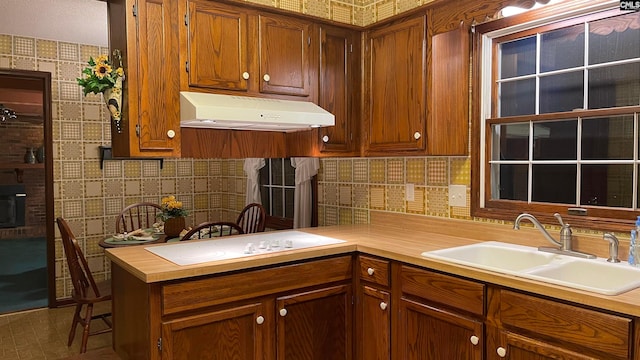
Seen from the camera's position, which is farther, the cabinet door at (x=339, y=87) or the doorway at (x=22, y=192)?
the doorway at (x=22, y=192)

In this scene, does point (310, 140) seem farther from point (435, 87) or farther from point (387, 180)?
point (435, 87)

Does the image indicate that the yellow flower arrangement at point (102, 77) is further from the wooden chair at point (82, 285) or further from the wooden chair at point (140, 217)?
the wooden chair at point (140, 217)

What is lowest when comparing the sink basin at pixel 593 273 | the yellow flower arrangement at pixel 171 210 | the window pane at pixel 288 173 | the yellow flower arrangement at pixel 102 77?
the sink basin at pixel 593 273

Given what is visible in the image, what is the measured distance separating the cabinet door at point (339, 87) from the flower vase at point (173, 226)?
155 centimetres

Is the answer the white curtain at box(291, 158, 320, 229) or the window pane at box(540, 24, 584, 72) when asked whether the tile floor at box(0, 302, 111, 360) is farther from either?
the window pane at box(540, 24, 584, 72)

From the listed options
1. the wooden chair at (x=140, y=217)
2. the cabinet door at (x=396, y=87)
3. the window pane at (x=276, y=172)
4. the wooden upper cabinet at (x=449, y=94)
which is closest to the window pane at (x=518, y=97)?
the wooden upper cabinet at (x=449, y=94)

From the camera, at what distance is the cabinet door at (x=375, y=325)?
2406 mm

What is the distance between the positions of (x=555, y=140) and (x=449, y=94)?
616 mm

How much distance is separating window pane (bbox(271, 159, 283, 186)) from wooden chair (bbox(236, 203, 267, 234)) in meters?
0.37

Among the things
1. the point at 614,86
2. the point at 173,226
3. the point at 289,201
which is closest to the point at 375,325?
the point at 614,86

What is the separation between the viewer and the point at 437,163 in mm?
2920

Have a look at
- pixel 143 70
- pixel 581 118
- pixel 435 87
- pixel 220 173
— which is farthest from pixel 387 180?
pixel 220 173

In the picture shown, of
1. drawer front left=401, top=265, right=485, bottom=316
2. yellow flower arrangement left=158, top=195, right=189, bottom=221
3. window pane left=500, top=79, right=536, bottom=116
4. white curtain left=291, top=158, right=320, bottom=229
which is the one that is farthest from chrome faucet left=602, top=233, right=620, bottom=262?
yellow flower arrangement left=158, top=195, right=189, bottom=221

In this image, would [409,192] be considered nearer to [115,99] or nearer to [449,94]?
[449,94]
